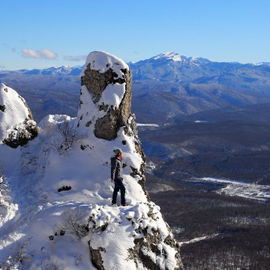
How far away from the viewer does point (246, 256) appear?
98.4m

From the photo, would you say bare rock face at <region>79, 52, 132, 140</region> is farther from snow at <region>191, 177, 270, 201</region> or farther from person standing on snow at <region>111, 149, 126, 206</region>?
snow at <region>191, 177, 270, 201</region>

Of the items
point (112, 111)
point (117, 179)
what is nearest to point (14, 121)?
point (112, 111)

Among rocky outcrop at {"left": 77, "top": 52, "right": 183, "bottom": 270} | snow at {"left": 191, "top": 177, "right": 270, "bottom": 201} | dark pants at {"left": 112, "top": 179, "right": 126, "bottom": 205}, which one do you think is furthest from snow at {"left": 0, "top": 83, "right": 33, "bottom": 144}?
snow at {"left": 191, "top": 177, "right": 270, "bottom": 201}

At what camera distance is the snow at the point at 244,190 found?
160000 mm

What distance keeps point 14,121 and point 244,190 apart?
153 m

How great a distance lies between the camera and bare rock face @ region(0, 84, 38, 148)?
101 feet

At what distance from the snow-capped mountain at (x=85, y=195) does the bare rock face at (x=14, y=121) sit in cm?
38

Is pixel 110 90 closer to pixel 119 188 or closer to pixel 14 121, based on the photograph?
pixel 14 121

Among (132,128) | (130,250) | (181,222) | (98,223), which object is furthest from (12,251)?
(181,222)

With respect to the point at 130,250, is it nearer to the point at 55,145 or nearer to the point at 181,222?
the point at 55,145

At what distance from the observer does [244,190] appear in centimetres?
17012

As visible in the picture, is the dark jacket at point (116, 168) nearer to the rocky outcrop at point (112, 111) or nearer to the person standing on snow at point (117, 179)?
the person standing on snow at point (117, 179)

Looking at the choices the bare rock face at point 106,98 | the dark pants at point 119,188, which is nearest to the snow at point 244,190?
the bare rock face at point 106,98

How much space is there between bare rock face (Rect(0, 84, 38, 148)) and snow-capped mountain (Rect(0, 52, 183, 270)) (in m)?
0.38
